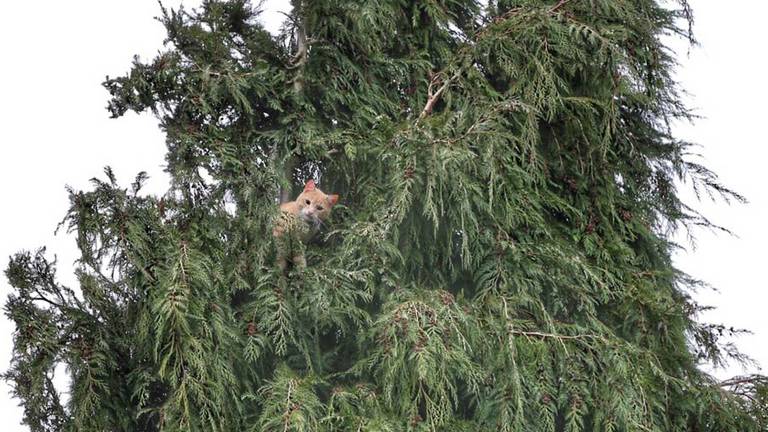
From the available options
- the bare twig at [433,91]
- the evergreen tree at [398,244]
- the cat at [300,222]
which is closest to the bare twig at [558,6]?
the evergreen tree at [398,244]

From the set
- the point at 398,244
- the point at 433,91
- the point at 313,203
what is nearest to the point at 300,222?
the point at 313,203

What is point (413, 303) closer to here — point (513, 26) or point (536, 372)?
point (536, 372)

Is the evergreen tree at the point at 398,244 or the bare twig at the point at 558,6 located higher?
the bare twig at the point at 558,6

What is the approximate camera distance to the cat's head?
373 cm

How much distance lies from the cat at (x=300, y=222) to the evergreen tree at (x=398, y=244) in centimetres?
6

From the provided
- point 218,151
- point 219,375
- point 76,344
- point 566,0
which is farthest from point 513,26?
point 76,344

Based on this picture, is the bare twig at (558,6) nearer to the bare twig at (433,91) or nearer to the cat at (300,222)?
the bare twig at (433,91)

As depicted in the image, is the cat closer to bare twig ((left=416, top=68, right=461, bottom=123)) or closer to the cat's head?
the cat's head

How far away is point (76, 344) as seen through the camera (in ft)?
11.0

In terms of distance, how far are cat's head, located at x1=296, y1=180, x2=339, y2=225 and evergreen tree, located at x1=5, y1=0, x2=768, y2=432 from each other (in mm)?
116

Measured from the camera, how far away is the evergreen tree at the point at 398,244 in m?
3.30

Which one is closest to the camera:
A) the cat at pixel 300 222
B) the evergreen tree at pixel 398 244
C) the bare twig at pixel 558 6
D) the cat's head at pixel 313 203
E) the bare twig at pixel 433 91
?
the evergreen tree at pixel 398 244

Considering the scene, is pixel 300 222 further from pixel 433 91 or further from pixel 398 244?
pixel 433 91

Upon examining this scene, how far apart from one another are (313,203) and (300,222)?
3.8 inches
